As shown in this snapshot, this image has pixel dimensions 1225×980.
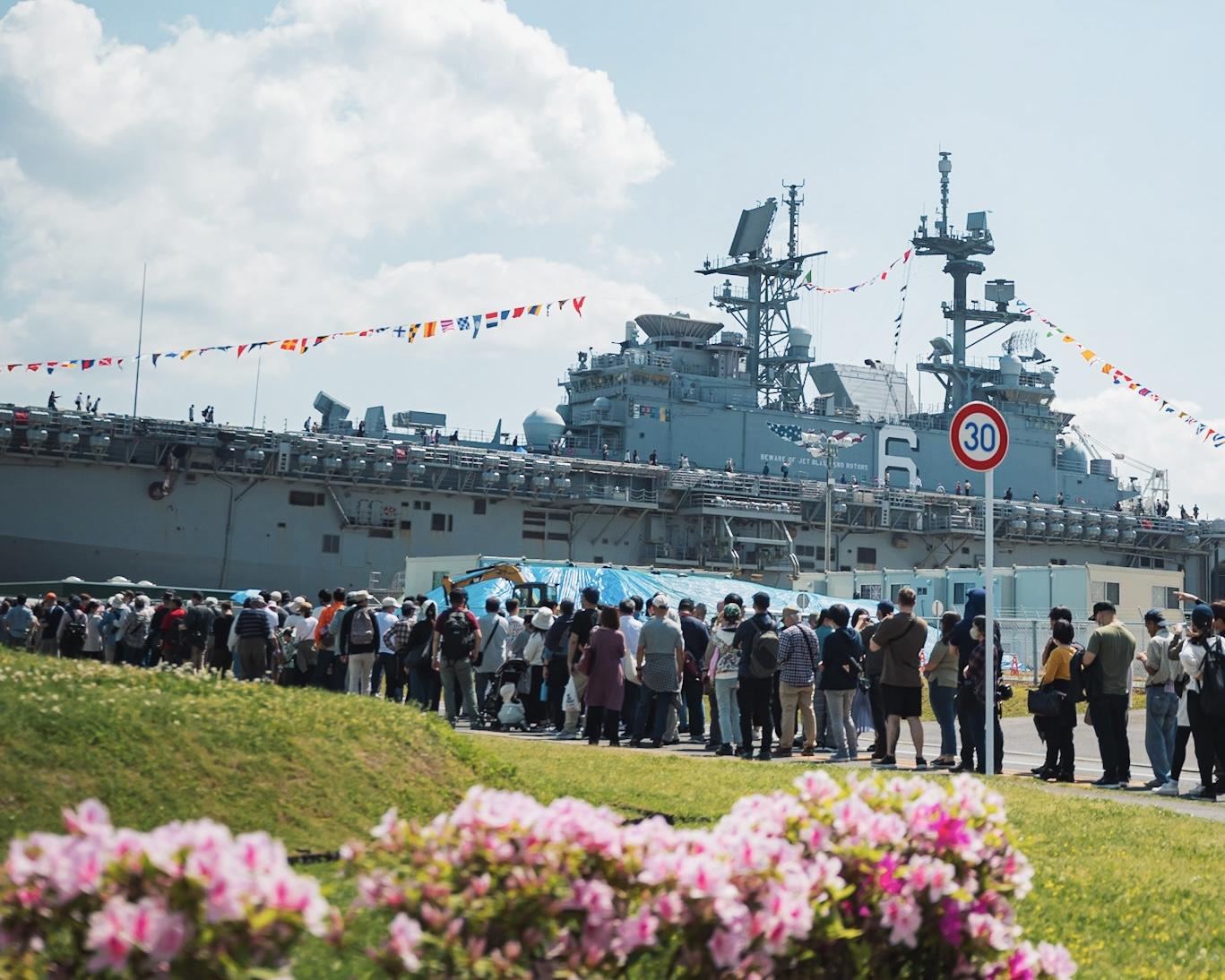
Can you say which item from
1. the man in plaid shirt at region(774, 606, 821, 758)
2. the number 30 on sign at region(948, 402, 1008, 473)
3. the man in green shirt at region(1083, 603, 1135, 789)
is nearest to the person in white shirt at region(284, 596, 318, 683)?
the man in plaid shirt at region(774, 606, 821, 758)

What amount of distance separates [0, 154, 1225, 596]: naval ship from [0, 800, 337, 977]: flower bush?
36.5 metres

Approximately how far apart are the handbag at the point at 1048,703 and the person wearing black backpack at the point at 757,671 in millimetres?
2757

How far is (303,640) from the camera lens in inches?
766

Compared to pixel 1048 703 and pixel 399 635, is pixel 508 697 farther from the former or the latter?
pixel 1048 703

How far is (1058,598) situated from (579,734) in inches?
885

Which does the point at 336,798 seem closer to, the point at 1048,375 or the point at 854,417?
the point at 854,417

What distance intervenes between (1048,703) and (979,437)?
3160mm

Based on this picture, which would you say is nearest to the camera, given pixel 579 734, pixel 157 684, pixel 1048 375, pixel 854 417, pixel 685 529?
pixel 157 684

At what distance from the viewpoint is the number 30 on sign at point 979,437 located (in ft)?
42.4

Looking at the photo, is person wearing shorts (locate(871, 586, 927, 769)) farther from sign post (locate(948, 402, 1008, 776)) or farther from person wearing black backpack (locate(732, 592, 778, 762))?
sign post (locate(948, 402, 1008, 776))

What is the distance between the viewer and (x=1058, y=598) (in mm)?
36656

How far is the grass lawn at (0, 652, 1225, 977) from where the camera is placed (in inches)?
269

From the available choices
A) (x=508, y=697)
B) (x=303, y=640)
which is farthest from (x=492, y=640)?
(x=303, y=640)

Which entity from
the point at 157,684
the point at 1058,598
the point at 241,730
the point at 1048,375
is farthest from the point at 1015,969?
the point at 1048,375
